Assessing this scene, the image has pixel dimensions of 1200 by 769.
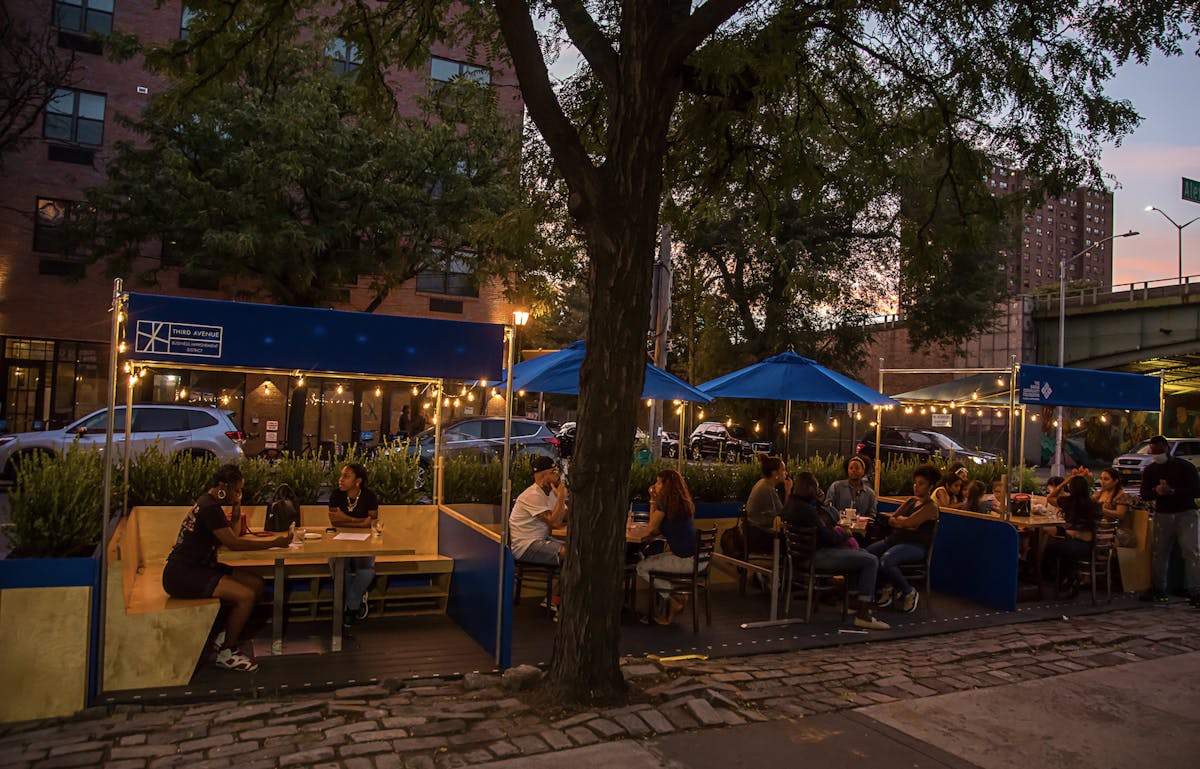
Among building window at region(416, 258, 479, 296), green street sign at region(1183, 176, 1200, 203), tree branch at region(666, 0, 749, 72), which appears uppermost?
green street sign at region(1183, 176, 1200, 203)

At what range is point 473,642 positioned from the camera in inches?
276

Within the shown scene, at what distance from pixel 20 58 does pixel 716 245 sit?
20.1m

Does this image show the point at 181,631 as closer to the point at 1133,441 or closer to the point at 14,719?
the point at 14,719

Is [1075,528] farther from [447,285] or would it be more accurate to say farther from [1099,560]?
[447,285]

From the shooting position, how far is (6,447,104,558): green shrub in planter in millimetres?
5480

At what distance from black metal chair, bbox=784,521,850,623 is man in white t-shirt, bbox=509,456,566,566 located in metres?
2.23

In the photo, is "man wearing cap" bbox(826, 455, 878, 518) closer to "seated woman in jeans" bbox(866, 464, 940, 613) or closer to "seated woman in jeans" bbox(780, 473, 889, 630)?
"seated woman in jeans" bbox(866, 464, 940, 613)

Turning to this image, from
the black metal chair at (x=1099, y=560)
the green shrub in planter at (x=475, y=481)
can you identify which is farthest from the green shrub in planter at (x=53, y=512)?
the black metal chair at (x=1099, y=560)

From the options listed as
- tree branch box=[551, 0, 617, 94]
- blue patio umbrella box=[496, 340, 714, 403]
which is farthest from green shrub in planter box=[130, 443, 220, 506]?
tree branch box=[551, 0, 617, 94]

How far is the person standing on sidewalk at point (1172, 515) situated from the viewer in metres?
10.0

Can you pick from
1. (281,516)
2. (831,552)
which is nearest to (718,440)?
(831,552)

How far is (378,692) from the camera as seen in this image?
5691 millimetres

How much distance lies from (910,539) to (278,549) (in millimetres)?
6128

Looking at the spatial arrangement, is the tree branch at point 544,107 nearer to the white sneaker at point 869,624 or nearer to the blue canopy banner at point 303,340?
the blue canopy banner at point 303,340
